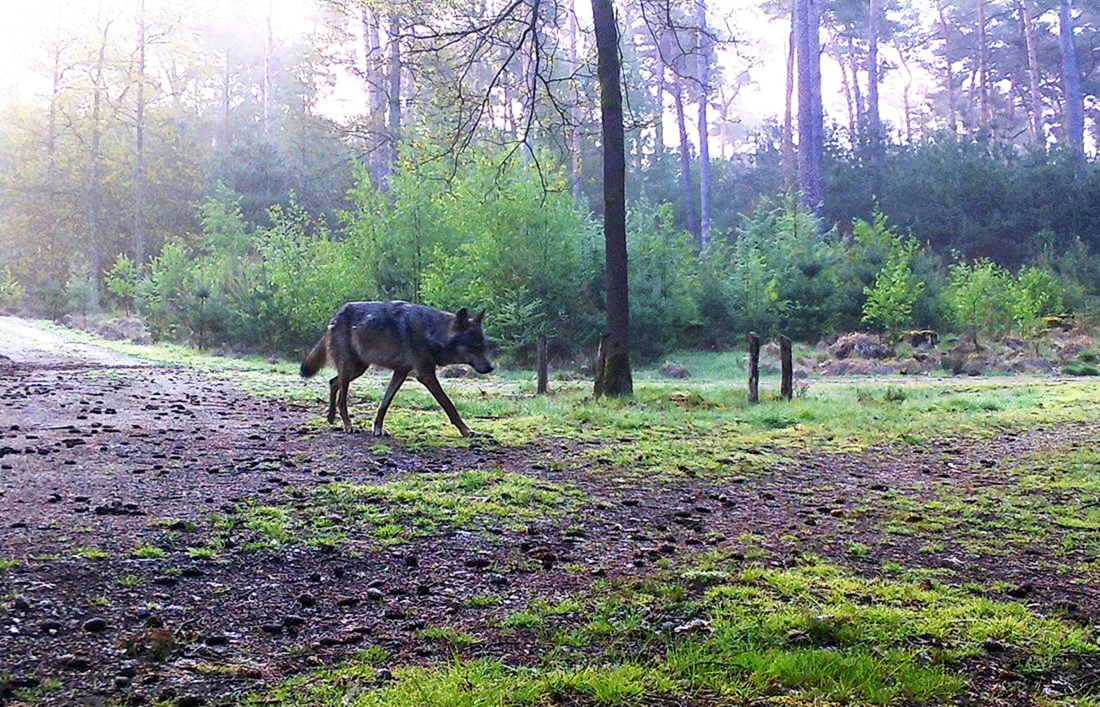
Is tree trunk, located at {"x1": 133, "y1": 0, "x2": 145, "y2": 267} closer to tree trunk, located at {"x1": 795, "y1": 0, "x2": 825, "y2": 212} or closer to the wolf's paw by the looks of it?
tree trunk, located at {"x1": 795, "y1": 0, "x2": 825, "y2": 212}

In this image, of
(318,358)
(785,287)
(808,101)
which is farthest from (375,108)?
(318,358)

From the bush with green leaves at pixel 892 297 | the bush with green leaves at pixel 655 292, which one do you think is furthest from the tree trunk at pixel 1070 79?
the bush with green leaves at pixel 655 292

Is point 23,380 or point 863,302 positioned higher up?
point 863,302

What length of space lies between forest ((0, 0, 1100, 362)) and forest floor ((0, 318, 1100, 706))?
6.18 m

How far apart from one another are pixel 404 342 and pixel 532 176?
11120 millimetres

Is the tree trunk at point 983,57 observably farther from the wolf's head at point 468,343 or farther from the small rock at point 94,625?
the small rock at point 94,625

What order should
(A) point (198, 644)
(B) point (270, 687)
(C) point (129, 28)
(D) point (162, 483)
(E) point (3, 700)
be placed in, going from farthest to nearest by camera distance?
(C) point (129, 28), (D) point (162, 483), (A) point (198, 644), (B) point (270, 687), (E) point (3, 700)

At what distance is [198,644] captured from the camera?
3.52 metres

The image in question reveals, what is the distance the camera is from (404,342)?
922cm

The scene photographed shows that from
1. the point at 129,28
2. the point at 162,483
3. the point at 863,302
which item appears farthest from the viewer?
the point at 129,28

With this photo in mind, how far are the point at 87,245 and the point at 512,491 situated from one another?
4360cm

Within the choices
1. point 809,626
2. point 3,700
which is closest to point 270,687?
point 3,700

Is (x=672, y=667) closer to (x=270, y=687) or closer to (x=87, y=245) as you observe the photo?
(x=270, y=687)

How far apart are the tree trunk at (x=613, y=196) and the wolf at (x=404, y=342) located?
12.2ft
